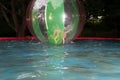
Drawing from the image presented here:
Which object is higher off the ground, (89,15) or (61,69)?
(89,15)

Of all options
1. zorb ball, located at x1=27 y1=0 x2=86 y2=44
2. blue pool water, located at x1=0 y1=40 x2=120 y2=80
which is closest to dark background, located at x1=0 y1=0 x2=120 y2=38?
zorb ball, located at x1=27 y1=0 x2=86 y2=44

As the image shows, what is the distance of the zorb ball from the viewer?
11641mm

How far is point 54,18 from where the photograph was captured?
11.7m

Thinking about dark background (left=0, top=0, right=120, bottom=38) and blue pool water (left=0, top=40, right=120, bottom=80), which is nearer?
blue pool water (left=0, top=40, right=120, bottom=80)

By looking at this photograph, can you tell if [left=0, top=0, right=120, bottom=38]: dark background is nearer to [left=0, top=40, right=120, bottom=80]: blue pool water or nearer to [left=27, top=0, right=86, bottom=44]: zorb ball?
[left=27, top=0, right=86, bottom=44]: zorb ball

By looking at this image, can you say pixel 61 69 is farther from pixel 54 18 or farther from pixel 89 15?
pixel 89 15

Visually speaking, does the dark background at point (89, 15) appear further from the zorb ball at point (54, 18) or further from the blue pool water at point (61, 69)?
the blue pool water at point (61, 69)

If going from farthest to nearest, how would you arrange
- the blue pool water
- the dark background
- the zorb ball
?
1. the dark background
2. the zorb ball
3. the blue pool water

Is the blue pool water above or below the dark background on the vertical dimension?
below

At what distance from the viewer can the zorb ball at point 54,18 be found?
38.2ft

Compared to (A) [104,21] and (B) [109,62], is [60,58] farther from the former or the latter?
(A) [104,21]

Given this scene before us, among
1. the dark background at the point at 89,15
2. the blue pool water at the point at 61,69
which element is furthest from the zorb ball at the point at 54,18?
the dark background at the point at 89,15

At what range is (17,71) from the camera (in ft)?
23.0

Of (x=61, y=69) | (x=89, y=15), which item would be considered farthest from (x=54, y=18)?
(x=89, y=15)
